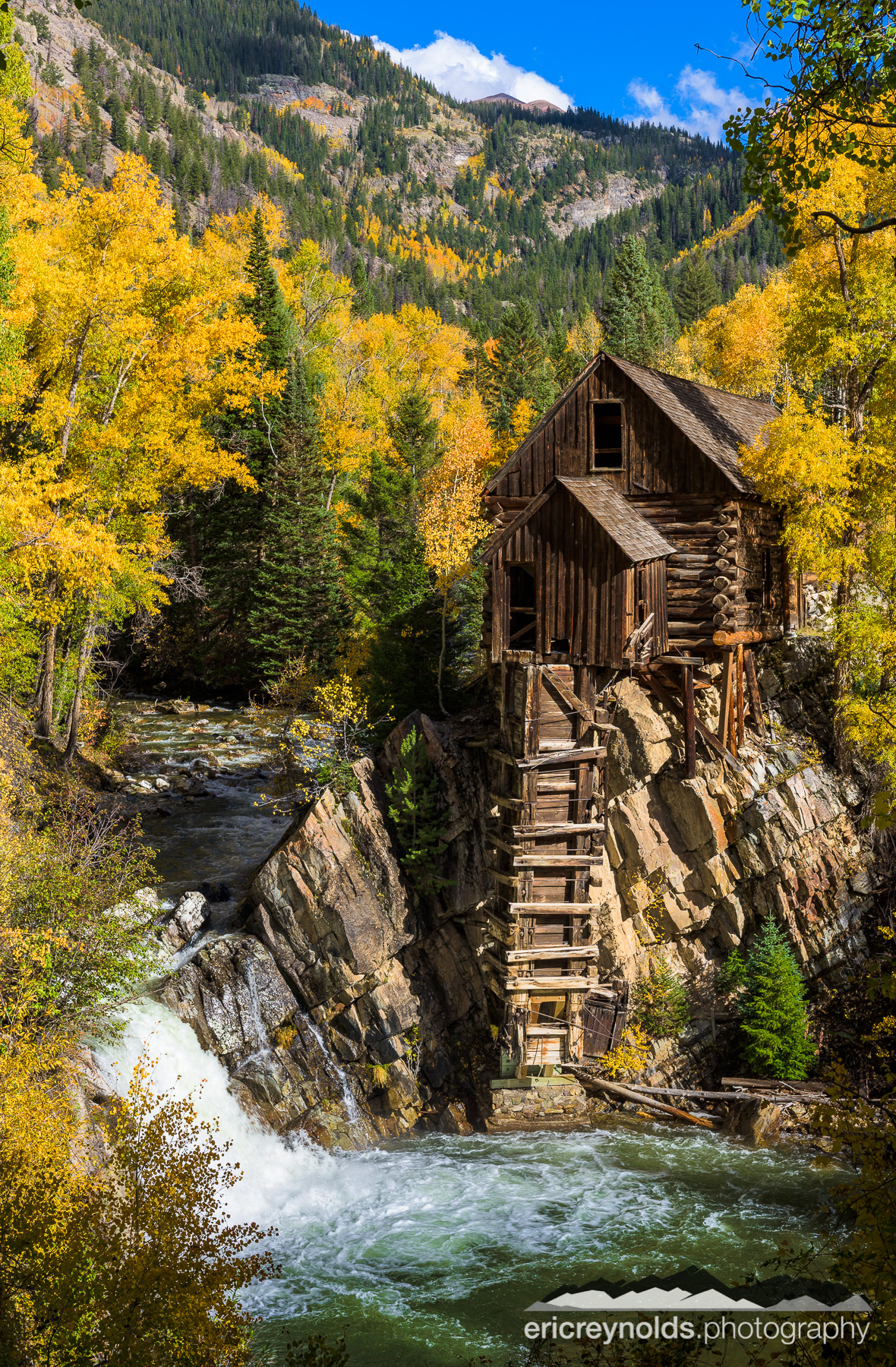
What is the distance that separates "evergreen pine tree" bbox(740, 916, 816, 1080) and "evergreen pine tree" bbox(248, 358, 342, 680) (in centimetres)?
2157

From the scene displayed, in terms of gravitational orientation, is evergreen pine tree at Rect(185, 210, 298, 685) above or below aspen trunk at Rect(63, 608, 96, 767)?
above

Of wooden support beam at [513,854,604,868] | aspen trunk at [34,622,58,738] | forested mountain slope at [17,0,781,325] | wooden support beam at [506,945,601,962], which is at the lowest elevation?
wooden support beam at [506,945,601,962]

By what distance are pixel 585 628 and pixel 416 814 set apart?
6.04m

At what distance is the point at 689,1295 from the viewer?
43.4ft

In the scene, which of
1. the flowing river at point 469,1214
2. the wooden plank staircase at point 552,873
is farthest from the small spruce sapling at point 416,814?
the flowing river at point 469,1214

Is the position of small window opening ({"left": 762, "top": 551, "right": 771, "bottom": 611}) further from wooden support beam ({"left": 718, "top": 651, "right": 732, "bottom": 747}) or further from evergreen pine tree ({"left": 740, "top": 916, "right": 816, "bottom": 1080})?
evergreen pine tree ({"left": 740, "top": 916, "right": 816, "bottom": 1080})

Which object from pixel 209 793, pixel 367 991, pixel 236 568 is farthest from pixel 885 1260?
pixel 236 568

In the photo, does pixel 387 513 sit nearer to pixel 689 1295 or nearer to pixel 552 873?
pixel 552 873

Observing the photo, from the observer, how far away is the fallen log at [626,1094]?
1923 centimetres

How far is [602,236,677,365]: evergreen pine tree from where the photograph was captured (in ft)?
151

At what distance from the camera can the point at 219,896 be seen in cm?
2170

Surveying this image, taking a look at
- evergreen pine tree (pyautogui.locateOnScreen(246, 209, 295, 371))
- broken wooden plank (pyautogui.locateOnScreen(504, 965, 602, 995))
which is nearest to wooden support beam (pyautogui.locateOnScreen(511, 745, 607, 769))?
broken wooden plank (pyautogui.locateOnScreen(504, 965, 602, 995))

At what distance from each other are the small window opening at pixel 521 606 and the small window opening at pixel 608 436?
3.07 metres

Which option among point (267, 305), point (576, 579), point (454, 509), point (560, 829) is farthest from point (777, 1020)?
point (267, 305)
